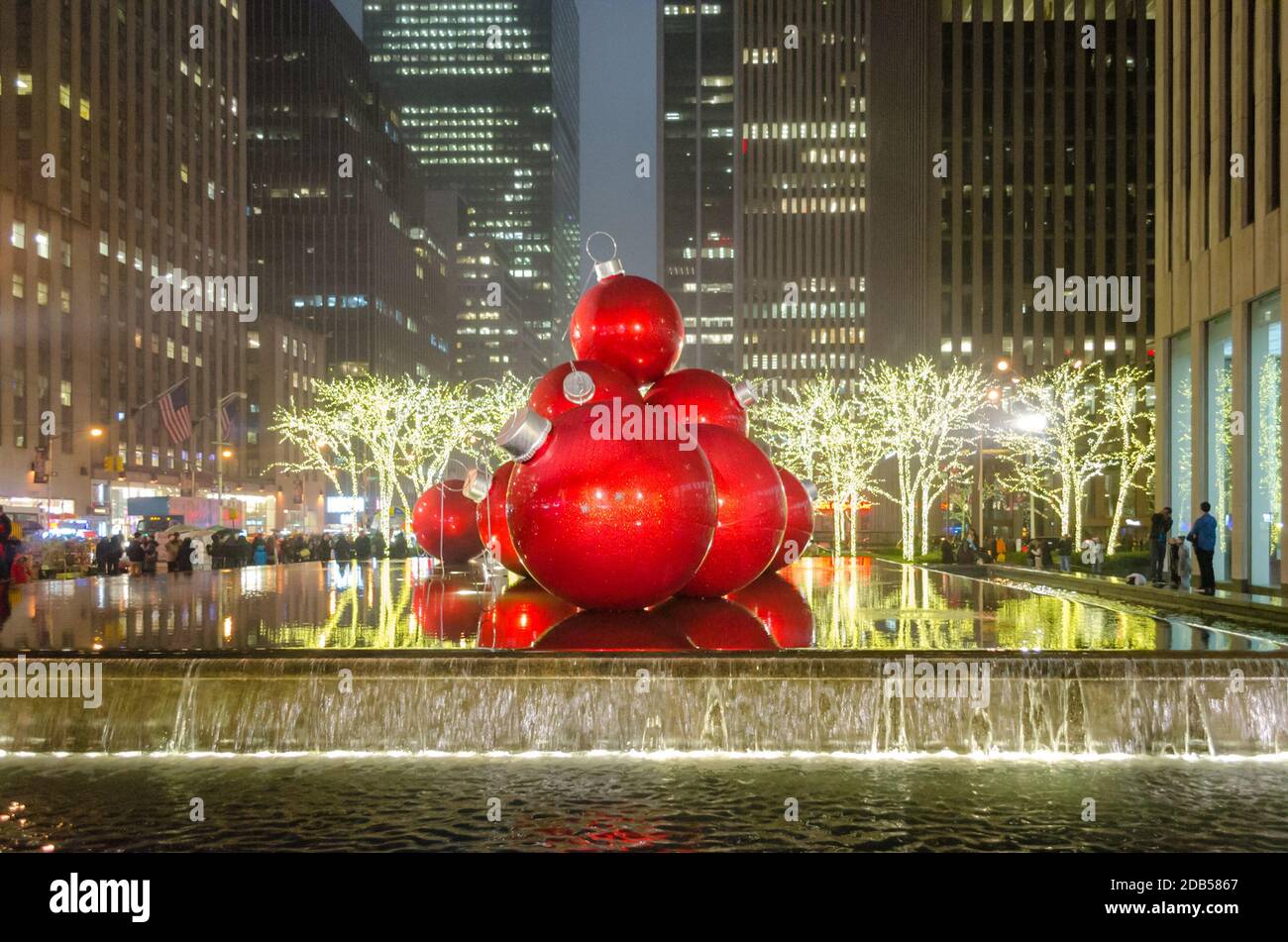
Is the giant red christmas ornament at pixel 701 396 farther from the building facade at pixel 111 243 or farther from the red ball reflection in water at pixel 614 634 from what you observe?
the building facade at pixel 111 243

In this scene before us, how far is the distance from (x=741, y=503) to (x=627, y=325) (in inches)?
92.3

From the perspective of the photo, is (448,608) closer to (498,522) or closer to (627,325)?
(498,522)

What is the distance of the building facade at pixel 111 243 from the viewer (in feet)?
214

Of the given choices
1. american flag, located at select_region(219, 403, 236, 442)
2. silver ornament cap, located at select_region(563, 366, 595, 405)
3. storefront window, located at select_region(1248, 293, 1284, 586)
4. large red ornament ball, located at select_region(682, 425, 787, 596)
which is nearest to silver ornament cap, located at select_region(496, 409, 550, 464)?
silver ornament cap, located at select_region(563, 366, 595, 405)

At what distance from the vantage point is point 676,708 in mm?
8633

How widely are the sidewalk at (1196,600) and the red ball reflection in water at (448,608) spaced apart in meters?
11.5

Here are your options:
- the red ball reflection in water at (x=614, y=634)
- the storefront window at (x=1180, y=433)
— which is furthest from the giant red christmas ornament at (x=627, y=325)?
the storefront window at (x=1180, y=433)

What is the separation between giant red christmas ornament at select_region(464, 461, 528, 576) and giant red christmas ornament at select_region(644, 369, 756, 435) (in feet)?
9.15

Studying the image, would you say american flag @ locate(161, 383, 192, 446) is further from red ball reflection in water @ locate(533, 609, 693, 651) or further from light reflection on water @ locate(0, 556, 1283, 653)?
red ball reflection in water @ locate(533, 609, 693, 651)

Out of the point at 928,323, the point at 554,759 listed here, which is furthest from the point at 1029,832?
the point at 928,323

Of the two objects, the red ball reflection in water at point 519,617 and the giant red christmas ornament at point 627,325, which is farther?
the giant red christmas ornament at point 627,325

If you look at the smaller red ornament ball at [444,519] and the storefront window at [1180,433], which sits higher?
the storefront window at [1180,433]

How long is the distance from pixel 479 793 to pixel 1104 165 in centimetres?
8597

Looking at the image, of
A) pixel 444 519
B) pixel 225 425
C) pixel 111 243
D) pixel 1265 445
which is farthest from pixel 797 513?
pixel 111 243
